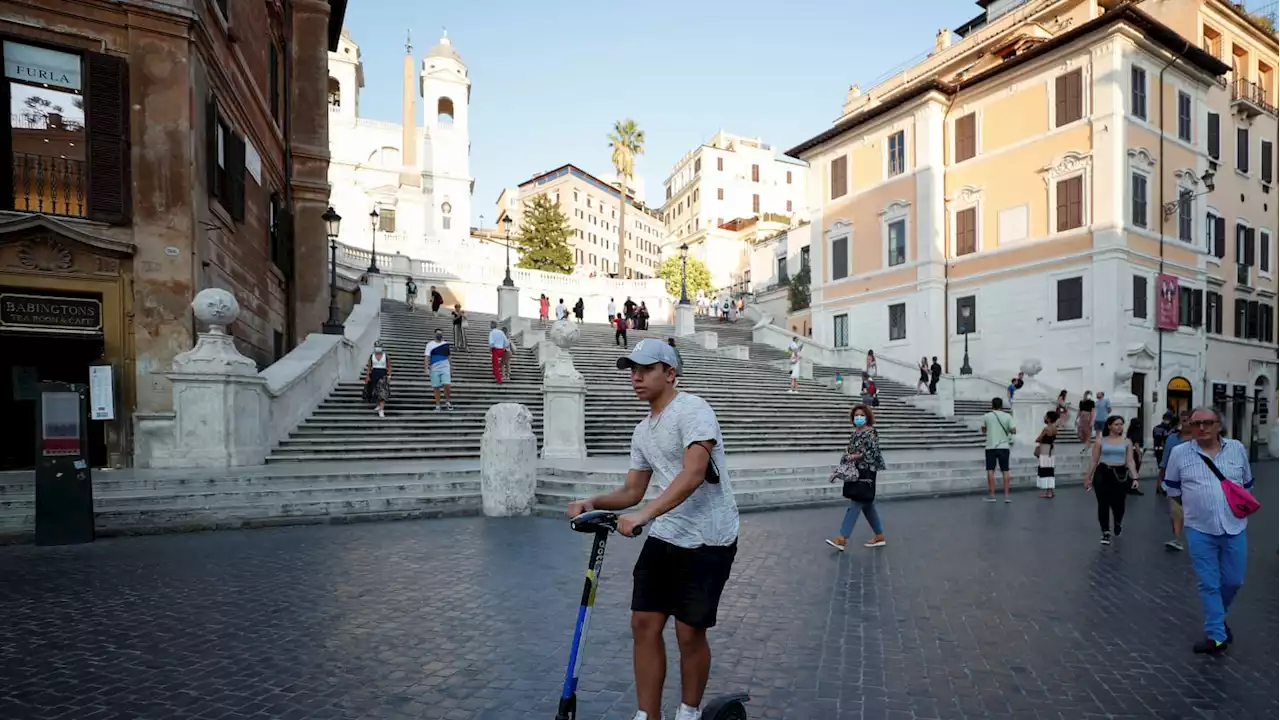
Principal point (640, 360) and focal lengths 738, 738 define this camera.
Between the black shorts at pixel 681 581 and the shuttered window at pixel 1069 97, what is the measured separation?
97.3 feet

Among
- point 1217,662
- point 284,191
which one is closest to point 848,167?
point 284,191

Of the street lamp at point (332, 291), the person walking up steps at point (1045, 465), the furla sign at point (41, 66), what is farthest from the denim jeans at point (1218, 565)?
the street lamp at point (332, 291)

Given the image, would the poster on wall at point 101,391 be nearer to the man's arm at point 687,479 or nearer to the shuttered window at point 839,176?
the man's arm at point 687,479

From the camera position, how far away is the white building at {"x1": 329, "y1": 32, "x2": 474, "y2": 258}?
5453 cm

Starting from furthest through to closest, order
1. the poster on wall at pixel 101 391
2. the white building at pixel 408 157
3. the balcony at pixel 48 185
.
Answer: the white building at pixel 408 157 < the balcony at pixel 48 185 < the poster on wall at pixel 101 391

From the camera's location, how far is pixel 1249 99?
31406mm

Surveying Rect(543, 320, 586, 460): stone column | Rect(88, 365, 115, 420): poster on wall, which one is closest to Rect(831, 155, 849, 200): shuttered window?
Rect(543, 320, 586, 460): stone column

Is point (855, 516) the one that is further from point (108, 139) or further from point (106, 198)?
point (108, 139)

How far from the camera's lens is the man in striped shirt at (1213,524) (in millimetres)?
4969

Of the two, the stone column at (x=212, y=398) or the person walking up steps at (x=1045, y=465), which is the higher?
the stone column at (x=212, y=398)

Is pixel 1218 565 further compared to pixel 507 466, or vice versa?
pixel 507 466

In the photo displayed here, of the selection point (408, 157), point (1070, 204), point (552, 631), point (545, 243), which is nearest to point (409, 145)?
point (408, 157)

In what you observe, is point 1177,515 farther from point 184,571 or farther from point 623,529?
point 184,571

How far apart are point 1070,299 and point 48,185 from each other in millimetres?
29111
